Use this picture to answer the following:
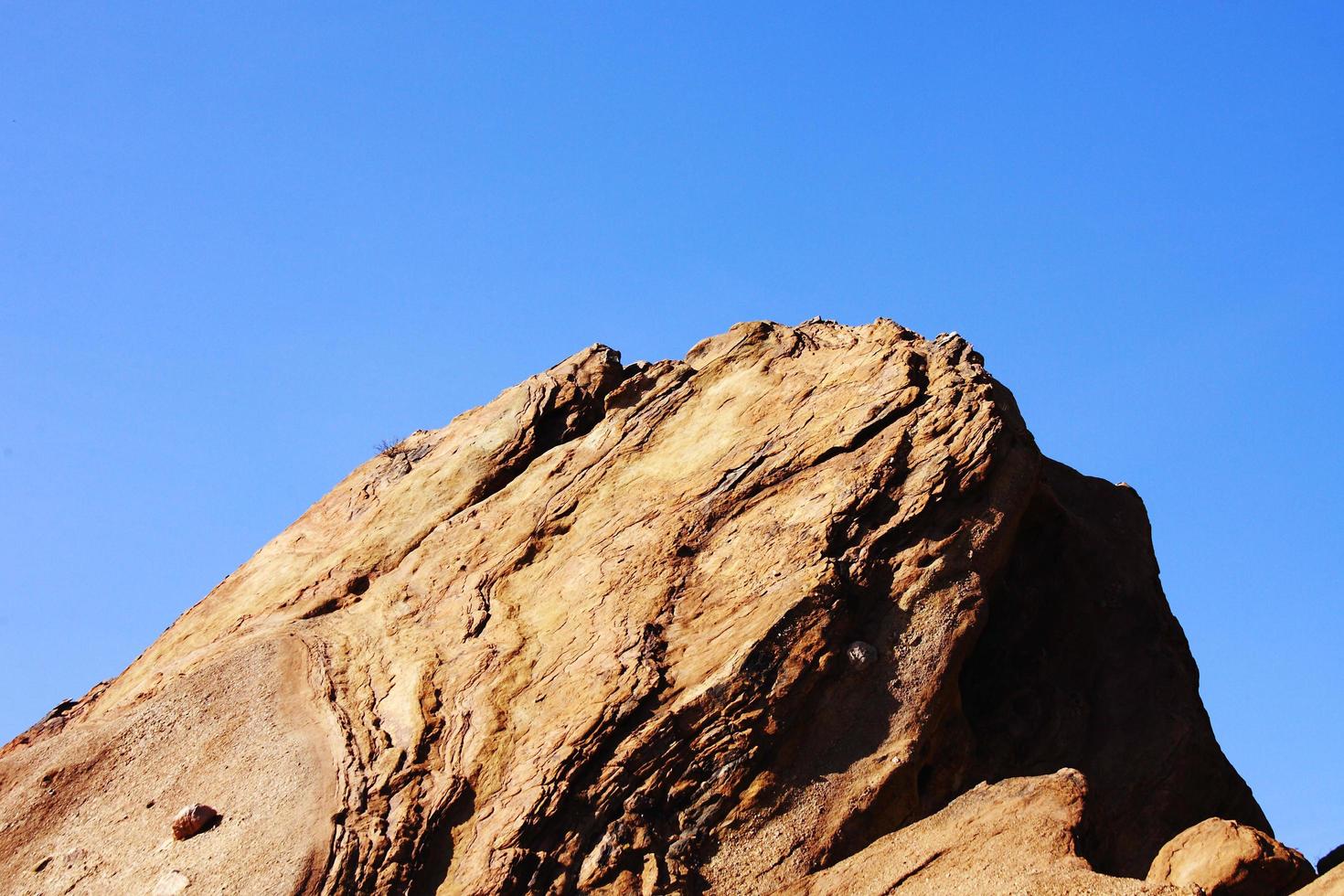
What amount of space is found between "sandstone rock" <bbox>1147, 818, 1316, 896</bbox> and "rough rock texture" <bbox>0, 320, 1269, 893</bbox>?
113 cm

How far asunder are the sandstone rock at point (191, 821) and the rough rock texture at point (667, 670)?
170mm

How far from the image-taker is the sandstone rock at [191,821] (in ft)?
66.8

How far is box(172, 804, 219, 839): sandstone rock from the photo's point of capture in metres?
20.4

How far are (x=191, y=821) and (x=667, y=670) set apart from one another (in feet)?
24.2

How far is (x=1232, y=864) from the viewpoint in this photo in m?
17.2

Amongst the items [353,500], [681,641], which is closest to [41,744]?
[353,500]

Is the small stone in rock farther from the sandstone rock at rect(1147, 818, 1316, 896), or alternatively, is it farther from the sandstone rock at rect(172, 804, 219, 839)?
the sandstone rock at rect(172, 804, 219, 839)

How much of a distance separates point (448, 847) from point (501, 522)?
22.3 ft

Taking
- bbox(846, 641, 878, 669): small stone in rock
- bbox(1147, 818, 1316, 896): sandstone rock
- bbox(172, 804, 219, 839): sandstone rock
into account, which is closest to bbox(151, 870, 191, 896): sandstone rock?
bbox(172, 804, 219, 839): sandstone rock

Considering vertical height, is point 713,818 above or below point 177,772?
below

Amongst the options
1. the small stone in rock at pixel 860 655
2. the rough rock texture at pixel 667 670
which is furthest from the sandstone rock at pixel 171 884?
the small stone in rock at pixel 860 655

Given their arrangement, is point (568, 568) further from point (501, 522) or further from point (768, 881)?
point (768, 881)

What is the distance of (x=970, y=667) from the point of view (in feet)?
79.7

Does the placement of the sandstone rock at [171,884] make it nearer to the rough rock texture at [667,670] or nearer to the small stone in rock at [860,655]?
the rough rock texture at [667,670]
